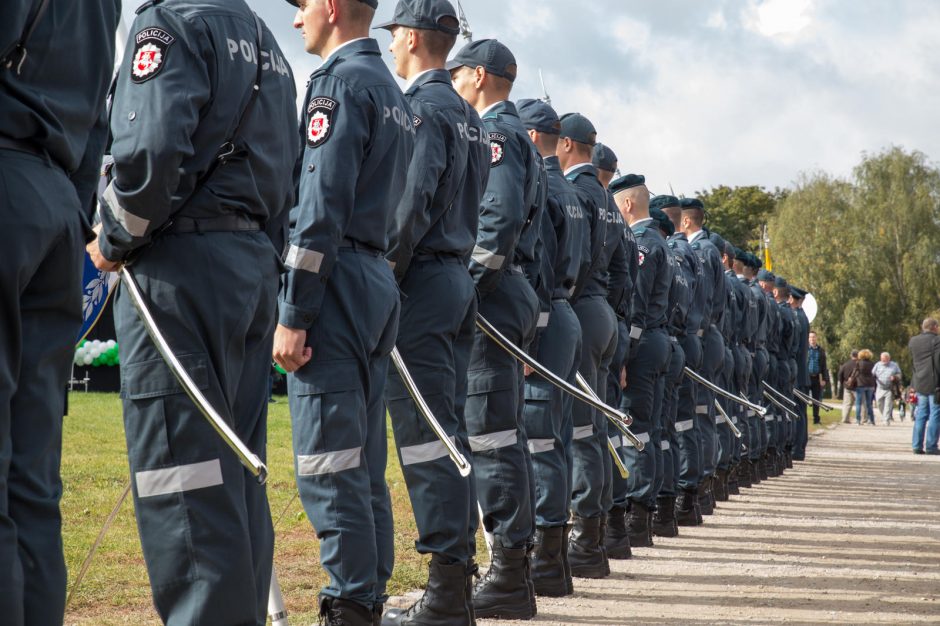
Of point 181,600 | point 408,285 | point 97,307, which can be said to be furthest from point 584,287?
point 181,600

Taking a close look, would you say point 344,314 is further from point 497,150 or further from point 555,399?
point 555,399

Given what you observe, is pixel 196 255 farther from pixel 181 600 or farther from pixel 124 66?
pixel 181 600

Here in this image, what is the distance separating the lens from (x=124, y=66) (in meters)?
3.70

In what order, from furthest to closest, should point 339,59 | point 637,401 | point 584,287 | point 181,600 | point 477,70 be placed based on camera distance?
point 637,401, point 584,287, point 477,70, point 339,59, point 181,600

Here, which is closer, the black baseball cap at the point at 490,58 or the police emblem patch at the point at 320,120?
the police emblem patch at the point at 320,120

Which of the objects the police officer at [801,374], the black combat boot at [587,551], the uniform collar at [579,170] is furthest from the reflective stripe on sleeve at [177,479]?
the police officer at [801,374]

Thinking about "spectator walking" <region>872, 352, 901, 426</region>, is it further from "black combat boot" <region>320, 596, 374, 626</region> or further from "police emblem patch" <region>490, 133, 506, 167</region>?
"black combat boot" <region>320, 596, 374, 626</region>

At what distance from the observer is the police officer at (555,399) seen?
700cm

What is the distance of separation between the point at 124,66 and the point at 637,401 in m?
6.60

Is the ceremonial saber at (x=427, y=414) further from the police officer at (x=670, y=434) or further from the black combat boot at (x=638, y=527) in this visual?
the police officer at (x=670, y=434)

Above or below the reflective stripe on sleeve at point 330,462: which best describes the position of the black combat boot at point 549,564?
below

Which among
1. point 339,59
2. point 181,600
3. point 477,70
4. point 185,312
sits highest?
point 477,70

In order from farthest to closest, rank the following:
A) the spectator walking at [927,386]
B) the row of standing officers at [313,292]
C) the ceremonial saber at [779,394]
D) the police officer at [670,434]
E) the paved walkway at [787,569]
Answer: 1. the spectator walking at [927,386]
2. the ceremonial saber at [779,394]
3. the police officer at [670,434]
4. the paved walkway at [787,569]
5. the row of standing officers at [313,292]

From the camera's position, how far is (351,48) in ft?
16.1
